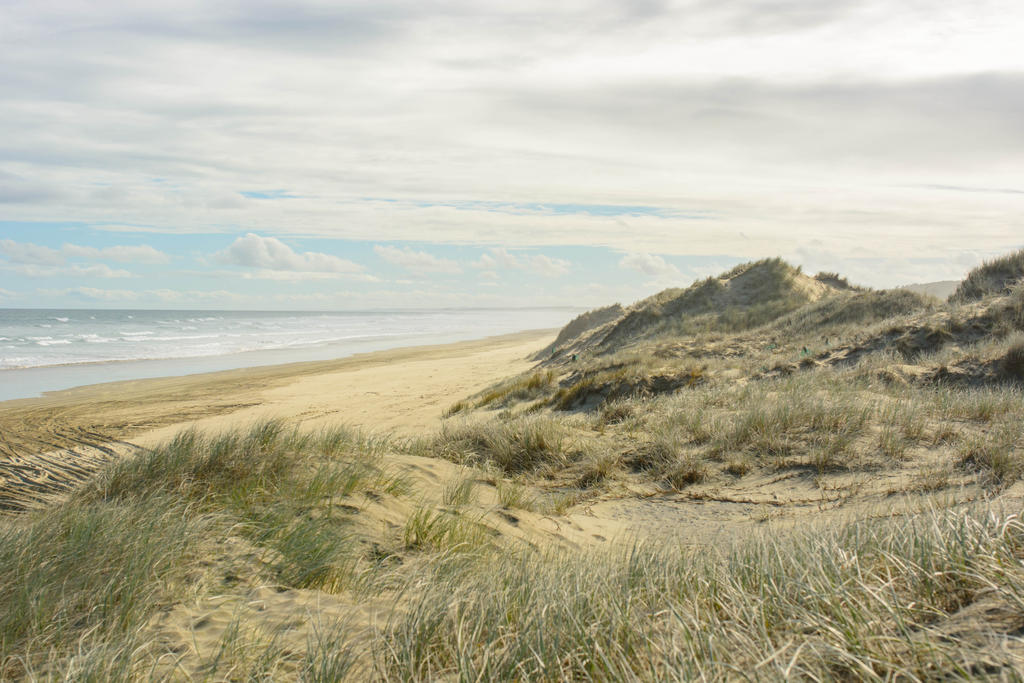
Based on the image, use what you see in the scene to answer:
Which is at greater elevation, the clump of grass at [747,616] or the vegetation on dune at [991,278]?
the vegetation on dune at [991,278]

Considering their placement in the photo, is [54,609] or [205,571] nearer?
[54,609]

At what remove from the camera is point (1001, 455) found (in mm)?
5156

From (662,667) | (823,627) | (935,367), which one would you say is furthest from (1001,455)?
(935,367)

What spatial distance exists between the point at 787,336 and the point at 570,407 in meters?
6.99

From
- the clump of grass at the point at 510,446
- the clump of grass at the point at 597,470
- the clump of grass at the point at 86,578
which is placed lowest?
the clump of grass at the point at 597,470

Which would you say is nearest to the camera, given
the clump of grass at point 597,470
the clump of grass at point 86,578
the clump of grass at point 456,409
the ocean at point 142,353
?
the clump of grass at point 86,578

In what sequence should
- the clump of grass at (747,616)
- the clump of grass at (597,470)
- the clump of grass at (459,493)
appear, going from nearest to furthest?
the clump of grass at (747,616), the clump of grass at (459,493), the clump of grass at (597,470)

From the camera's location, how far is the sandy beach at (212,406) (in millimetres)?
10359

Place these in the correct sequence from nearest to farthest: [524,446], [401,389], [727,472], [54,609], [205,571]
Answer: [54,609], [205,571], [727,472], [524,446], [401,389]

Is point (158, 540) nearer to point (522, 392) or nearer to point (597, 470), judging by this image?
point (597, 470)

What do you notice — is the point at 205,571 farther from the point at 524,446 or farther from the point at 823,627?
the point at 524,446

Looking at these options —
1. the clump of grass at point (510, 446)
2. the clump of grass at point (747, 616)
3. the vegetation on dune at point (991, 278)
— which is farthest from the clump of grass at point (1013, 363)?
the clump of grass at point (747, 616)

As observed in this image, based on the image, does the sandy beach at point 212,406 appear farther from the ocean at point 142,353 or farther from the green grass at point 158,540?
the ocean at point 142,353

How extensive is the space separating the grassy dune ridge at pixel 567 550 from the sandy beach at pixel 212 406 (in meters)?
2.00
